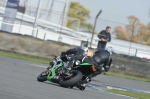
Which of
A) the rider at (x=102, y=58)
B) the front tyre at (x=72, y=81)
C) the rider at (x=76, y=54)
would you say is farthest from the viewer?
the rider at (x=102, y=58)

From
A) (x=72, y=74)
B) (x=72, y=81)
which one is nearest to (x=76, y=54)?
(x=72, y=74)

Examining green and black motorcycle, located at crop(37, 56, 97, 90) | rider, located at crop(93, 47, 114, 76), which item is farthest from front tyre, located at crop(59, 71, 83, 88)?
rider, located at crop(93, 47, 114, 76)

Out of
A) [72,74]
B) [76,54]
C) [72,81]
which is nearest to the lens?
[72,81]

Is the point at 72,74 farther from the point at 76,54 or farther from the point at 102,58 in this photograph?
the point at 102,58

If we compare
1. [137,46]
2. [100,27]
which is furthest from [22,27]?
[137,46]

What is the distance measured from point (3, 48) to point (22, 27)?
593cm

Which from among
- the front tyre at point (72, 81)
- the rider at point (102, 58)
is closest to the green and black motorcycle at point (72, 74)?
the front tyre at point (72, 81)

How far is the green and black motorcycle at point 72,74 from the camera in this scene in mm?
13016

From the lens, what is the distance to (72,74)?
43.2 ft

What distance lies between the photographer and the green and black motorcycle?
512 inches

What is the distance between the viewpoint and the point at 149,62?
2473 cm

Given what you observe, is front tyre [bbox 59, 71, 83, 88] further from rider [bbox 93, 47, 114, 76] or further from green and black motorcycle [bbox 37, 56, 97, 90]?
rider [bbox 93, 47, 114, 76]

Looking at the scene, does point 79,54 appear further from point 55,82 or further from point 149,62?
point 149,62

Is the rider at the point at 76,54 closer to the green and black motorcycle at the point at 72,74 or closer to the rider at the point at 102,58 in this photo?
the green and black motorcycle at the point at 72,74
